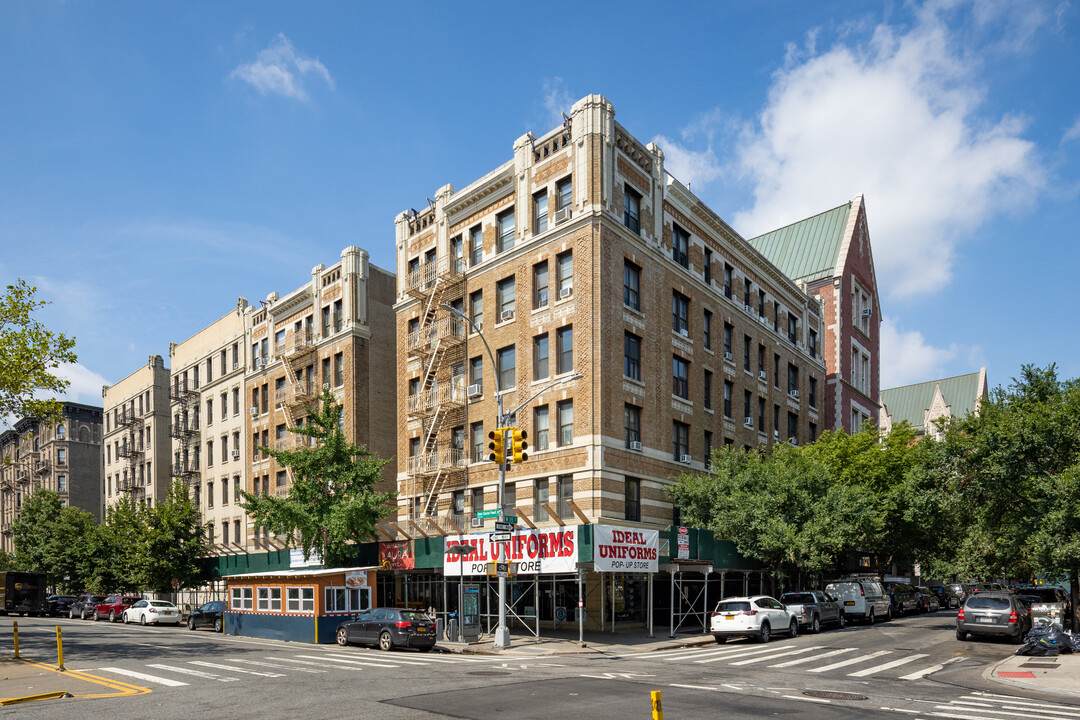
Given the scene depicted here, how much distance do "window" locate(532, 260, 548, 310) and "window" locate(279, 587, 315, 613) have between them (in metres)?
14.9

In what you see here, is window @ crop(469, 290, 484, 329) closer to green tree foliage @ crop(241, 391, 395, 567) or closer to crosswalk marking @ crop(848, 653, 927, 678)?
green tree foliage @ crop(241, 391, 395, 567)

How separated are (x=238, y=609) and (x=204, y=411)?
106 feet

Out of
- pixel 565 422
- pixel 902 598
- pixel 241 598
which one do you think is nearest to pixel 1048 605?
pixel 902 598

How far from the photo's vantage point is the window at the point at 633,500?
35969 mm

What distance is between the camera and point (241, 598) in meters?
36.2

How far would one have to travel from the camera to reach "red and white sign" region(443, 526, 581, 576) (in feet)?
98.4

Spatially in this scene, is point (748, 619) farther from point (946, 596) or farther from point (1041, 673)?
point (946, 596)

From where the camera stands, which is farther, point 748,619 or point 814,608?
point 814,608

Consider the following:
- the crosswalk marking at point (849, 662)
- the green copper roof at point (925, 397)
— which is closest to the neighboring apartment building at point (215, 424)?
the crosswalk marking at point (849, 662)

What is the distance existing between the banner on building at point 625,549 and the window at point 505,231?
15.4 meters

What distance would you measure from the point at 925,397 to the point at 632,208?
258ft

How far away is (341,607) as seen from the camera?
32.1 meters

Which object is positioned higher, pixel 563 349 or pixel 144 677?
pixel 563 349

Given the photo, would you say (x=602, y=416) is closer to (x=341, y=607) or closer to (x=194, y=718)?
(x=341, y=607)
